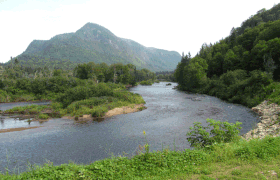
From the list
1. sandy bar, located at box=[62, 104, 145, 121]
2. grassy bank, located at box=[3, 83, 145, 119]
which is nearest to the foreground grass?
sandy bar, located at box=[62, 104, 145, 121]

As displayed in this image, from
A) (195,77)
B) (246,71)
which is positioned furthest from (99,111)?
(195,77)

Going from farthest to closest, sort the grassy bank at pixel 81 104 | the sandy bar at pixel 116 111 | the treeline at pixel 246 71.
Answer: the treeline at pixel 246 71 < the grassy bank at pixel 81 104 < the sandy bar at pixel 116 111

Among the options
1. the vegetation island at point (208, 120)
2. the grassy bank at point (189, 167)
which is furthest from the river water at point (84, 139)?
the grassy bank at point (189, 167)

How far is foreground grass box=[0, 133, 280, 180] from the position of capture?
684 cm

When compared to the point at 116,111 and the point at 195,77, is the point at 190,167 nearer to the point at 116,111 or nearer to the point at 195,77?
the point at 116,111

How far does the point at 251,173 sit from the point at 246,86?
40400 mm

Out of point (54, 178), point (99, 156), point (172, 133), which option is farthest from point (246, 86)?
point (54, 178)

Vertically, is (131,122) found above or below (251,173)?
below

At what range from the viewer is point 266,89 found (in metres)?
33.3

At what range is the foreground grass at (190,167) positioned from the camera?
22.4ft

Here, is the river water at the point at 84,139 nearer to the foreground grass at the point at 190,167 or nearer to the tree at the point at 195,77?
the foreground grass at the point at 190,167

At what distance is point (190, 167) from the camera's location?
7664mm

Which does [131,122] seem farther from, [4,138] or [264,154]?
[264,154]

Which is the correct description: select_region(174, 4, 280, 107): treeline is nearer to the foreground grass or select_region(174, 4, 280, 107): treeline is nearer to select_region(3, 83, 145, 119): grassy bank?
select_region(3, 83, 145, 119): grassy bank
